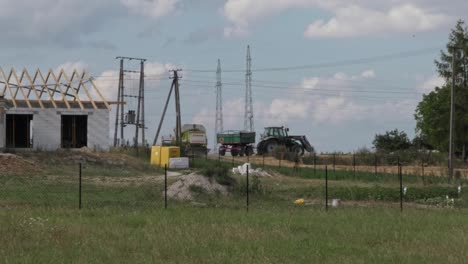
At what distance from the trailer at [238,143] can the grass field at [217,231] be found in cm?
4329

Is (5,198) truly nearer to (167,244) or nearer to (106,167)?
(167,244)

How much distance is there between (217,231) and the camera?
15078 mm

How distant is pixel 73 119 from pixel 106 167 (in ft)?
39.9

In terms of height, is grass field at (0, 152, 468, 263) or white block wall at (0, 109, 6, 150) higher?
white block wall at (0, 109, 6, 150)

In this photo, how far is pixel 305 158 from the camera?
61.1 m

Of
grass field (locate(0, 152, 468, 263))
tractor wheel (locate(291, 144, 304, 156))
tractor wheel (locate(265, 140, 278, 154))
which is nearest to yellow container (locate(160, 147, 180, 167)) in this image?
tractor wheel (locate(291, 144, 304, 156))

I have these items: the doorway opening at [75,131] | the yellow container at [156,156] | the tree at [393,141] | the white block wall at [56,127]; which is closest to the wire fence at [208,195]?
the yellow container at [156,156]

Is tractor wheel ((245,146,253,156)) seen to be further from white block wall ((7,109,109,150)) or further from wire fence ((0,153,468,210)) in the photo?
wire fence ((0,153,468,210))

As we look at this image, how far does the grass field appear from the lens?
12188 millimetres

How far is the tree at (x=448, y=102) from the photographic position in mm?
62531

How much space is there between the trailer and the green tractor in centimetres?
287

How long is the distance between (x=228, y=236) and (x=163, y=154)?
117 ft

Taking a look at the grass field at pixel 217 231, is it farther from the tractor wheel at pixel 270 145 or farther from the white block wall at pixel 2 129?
the tractor wheel at pixel 270 145

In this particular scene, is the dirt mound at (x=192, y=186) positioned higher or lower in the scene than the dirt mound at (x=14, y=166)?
lower
